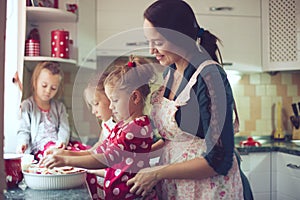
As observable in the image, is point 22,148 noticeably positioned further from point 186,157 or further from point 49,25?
point 186,157

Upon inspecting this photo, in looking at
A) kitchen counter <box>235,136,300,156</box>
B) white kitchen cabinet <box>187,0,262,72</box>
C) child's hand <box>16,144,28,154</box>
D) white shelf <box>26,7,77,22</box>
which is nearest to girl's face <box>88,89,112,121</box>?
child's hand <box>16,144,28,154</box>

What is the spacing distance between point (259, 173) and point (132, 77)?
1.19 metres

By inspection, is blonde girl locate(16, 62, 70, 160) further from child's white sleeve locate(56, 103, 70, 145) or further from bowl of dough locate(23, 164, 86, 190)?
bowl of dough locate(23, 164, 86, 190)

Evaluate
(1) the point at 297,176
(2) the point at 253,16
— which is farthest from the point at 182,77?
(2) the point at 253,16

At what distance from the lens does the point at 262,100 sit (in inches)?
98.3

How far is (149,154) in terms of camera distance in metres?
1.18

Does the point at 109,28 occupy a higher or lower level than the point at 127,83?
higher

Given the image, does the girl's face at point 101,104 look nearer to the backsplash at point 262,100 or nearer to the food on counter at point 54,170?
the food on counter at point 54,170

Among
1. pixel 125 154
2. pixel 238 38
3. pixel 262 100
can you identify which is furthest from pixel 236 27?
pixel 125 154

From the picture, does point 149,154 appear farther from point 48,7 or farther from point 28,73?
point 28,73

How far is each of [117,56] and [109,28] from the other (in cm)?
15

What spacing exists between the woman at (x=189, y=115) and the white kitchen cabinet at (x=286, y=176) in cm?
89

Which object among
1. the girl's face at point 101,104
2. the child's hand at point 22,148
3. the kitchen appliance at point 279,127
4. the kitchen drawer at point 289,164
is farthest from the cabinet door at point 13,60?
the kitchen appliance at point 279,127

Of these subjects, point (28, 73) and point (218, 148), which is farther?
point (28, 73)
